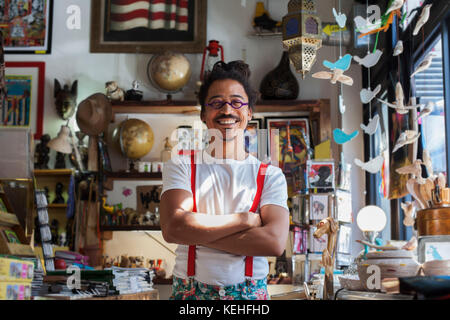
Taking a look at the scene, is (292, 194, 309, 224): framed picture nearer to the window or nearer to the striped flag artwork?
the window

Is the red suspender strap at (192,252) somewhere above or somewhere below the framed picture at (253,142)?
below

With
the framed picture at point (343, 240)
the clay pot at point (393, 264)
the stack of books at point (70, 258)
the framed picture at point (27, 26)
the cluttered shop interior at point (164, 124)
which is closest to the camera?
the clay pot at point (393, 264)

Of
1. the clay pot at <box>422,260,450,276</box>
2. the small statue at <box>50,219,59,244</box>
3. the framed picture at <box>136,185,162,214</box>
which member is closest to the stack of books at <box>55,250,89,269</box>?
the small statue at <box>50,219,59,244</box>

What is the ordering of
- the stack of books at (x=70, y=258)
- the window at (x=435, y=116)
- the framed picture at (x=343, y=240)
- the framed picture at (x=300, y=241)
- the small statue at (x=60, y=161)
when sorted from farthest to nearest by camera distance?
the small statue at (x=60, y=161) → the framed picture at (x=300, y=241) → the stack of books at (x=70, y=258) → the framed picture at (x=343, y=240) → the window at (x=435, y=116)

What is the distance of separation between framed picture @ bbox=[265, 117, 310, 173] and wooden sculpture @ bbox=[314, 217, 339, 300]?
3.79 m

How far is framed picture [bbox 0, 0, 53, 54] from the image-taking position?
626 centimetres

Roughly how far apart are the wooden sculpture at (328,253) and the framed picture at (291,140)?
3.79 metres

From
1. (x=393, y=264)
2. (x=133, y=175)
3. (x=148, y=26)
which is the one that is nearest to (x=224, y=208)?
(x=393, y=264)

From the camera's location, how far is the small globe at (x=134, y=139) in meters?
5.71

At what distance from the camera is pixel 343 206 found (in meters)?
4.47

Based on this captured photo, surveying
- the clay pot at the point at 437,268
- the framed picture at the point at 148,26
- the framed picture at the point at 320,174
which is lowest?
the clay pot at the point at 437,268

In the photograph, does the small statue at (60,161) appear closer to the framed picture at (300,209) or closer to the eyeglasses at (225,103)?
the framed picture at (300,209)

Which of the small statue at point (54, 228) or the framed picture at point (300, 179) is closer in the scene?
the framed picture at point (300, 179)

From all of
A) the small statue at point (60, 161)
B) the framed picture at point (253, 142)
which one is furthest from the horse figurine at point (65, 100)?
the framed picture at point (253, 142)
